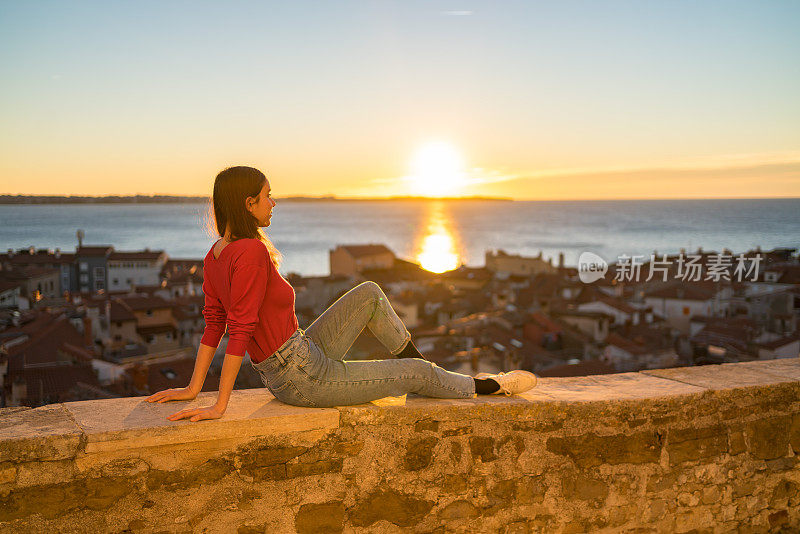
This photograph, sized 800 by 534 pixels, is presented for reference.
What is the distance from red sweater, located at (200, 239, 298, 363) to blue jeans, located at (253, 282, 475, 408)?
0.24ft

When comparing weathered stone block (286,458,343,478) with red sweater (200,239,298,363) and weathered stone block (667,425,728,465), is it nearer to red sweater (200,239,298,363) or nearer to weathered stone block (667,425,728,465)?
red sweater (200,239,298,363)

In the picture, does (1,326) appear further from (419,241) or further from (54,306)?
(419,241)

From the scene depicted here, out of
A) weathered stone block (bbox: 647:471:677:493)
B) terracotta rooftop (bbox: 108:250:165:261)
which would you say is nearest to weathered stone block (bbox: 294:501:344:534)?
weathered stone block (bbox: 647:471:677:493)

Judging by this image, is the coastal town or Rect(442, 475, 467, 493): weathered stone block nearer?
Rect(442, 475, 467, 493): weathered stone block

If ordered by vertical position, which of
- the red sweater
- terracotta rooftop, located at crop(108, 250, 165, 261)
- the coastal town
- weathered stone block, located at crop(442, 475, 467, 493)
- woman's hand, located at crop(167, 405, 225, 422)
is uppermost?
the red sweater

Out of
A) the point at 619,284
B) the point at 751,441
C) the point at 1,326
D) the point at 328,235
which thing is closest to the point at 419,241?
the point at 328,235

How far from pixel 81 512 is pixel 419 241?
12347cm

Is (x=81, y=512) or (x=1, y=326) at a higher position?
(x=81, y=512)

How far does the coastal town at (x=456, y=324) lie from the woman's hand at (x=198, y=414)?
9878 millimetres

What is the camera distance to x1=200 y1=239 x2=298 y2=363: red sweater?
237 cm

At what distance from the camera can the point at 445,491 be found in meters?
2.61

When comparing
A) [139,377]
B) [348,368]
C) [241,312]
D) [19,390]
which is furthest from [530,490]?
[19,390]

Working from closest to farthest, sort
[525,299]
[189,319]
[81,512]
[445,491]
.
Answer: [81,512], [445,491], [189,319], [525,299]

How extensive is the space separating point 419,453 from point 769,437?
5.77 ft
